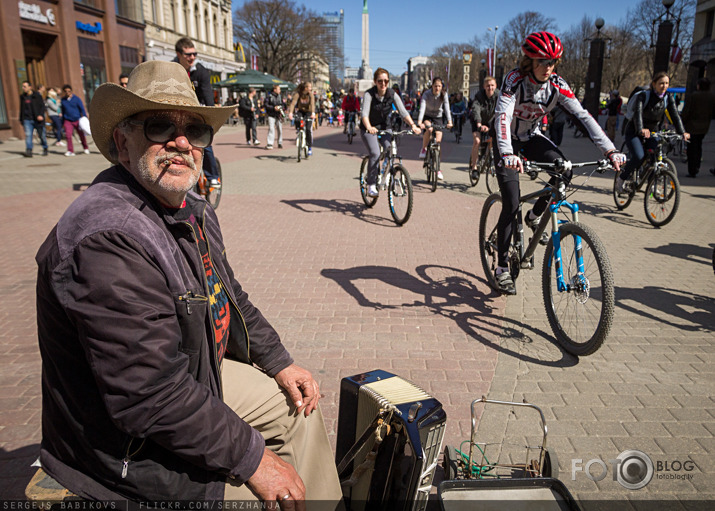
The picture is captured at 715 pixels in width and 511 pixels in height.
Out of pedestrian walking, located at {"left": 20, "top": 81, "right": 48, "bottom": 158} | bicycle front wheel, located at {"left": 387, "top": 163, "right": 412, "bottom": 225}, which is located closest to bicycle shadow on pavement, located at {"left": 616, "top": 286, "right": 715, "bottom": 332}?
bicycle front wheel, located at {"left": 387, "top": 163, "right": 412, "bottom": 225}

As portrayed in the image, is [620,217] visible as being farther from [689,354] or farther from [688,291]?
[689,354]

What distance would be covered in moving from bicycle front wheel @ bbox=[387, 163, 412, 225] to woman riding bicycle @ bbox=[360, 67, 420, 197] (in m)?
0.57

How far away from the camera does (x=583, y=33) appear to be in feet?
196

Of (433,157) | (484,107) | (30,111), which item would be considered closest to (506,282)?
(433,157)

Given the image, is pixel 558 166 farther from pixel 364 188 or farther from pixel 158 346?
pixel 364 188

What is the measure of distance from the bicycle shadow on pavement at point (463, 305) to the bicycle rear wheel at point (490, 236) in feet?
0.66

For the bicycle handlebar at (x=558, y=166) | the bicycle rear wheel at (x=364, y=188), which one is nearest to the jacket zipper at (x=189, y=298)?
the bicycle handlebar at (x=558, y=166)

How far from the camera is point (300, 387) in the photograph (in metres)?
2.15

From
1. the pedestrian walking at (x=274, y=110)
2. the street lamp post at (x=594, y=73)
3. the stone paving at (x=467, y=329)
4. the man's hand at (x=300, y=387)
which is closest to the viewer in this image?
the man's hand at (x=300, y=387)

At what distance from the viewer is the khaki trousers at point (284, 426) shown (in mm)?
1857

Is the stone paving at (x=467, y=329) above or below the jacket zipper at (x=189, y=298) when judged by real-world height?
below

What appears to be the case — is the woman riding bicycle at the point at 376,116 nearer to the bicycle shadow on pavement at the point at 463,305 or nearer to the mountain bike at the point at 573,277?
the bicycle shadow on pavement at the point at 463,305

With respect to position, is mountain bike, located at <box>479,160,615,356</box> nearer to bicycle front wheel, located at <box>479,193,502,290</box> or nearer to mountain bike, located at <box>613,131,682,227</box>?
bicycle front wheel, located at <box>479,193,502,290</box>

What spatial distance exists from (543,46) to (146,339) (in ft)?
12.3
